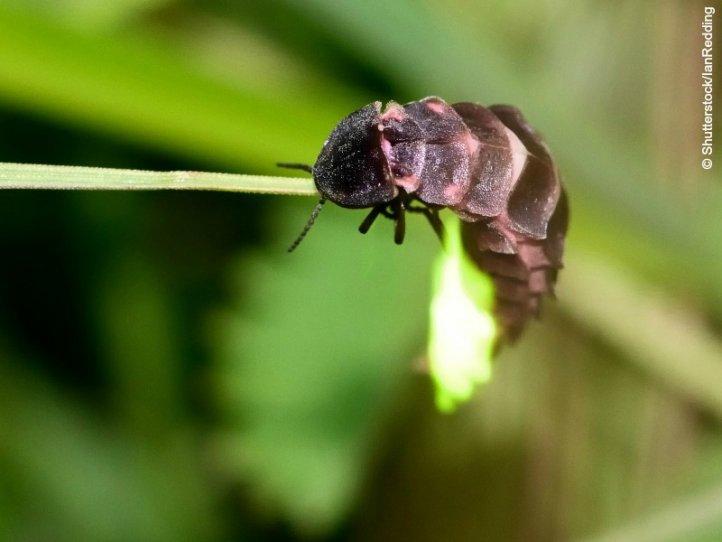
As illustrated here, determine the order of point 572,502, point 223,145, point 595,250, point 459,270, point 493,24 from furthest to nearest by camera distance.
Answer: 1. point 493,24
2. point 572,502
3. point 595,250
4. point 223,145
5. point 459,270

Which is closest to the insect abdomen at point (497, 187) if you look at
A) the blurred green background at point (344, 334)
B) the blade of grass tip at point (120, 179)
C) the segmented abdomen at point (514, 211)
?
the segmented abdomen at point (514, 211)

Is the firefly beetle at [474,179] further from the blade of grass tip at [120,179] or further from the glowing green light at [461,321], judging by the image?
the blade of grass tip at [120,179]

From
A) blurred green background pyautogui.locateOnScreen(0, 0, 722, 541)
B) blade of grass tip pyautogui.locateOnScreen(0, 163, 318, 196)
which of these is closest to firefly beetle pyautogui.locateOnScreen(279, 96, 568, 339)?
blade of grass tip pyautogui.locateOnScreen(0, 163, 318, 196)

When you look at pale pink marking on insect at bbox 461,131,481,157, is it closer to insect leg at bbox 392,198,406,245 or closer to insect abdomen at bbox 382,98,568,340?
insect abdomen at bbox 382,98,568,340

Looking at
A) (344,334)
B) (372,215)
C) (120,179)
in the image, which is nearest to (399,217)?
→ (372,215)

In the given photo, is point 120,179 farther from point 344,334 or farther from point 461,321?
point 344,334

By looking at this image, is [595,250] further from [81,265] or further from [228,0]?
[81,265]

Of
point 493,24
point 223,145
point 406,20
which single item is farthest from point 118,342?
point 493,24

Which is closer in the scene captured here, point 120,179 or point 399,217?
point 120,179
